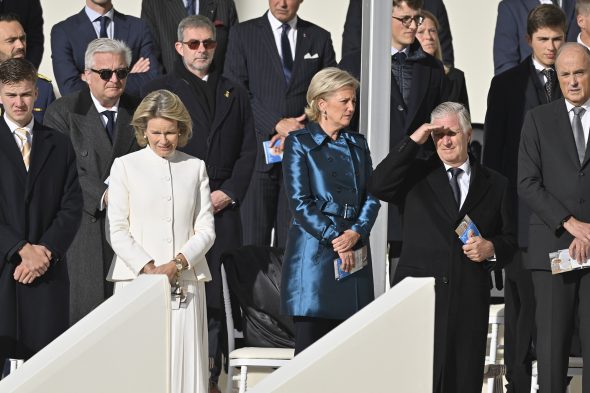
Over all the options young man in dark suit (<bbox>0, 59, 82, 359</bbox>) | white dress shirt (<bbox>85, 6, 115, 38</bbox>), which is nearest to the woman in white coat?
young man in dark suit (<bbox>0, 59, 82, 359</bbox>)

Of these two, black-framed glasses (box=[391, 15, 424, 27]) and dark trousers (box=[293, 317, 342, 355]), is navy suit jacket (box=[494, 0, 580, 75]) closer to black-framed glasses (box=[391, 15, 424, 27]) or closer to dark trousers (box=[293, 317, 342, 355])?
black-framed glasses (box=[391, 15, 424, 27])

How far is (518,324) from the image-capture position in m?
7.01

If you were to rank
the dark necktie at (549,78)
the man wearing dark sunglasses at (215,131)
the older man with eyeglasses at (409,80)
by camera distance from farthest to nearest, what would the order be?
the dark necktie at (549,78), the older man with eyeglasses at (409,80), the man wearing dark sunglasses at (215,131)

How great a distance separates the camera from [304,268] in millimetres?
6504

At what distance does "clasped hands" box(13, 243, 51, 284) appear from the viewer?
635 cm

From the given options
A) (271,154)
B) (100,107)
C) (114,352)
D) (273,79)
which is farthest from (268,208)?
(114,352)

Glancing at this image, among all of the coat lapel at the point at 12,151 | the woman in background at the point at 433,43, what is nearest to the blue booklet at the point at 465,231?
the coat lapel at the point at 12,151

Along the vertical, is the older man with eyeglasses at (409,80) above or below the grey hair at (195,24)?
below

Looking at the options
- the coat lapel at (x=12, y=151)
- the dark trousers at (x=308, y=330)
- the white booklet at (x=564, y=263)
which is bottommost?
the dark trousers at (x=308, y=330)

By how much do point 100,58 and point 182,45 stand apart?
2.10ft

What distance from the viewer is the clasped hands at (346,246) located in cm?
645

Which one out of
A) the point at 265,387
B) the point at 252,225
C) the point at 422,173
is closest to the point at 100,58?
the point at 252,225

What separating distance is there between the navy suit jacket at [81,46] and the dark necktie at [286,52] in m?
0.79

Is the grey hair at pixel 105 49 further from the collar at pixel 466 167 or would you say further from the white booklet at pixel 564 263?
the white booklet at pixel 564 263
